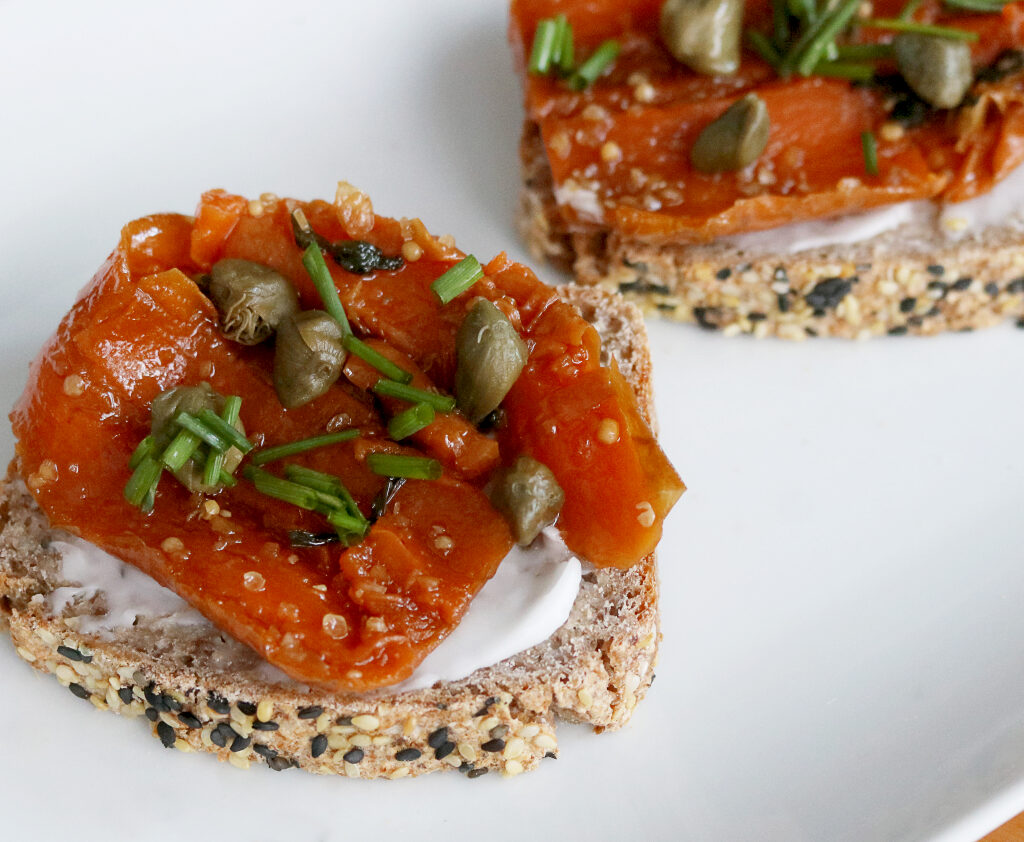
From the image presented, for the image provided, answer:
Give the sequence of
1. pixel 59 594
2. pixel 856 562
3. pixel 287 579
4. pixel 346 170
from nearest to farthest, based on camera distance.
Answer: pixel 287 579 < pixel 59 594 < pixel 856 562 < pixel 346 170

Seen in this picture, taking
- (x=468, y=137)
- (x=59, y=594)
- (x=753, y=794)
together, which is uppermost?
(x=468, y=137)

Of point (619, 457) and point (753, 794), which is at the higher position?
point (619, 457)

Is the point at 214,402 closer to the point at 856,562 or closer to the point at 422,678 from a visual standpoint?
the point at 422,678

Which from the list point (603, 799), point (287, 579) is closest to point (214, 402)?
point (287, 579)

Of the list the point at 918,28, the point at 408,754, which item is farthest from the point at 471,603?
the point at 918,28

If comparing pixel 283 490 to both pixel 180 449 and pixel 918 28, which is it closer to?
pixel 180 449

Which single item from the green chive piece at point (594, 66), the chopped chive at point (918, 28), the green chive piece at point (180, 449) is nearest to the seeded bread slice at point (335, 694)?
the green chive piece at point (180, 449)

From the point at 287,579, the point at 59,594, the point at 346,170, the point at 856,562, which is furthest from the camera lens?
the point at 346,170
